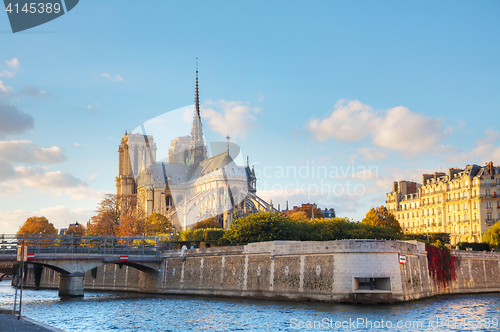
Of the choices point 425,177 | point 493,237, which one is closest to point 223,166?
point 425,177

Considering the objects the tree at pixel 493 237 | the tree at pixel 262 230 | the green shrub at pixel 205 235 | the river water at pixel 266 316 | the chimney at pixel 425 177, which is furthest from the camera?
the chimney at pixel 425 177

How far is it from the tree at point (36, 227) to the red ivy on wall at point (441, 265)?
82.7 m

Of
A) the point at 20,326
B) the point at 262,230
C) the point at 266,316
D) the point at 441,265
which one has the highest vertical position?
the point at 262,230

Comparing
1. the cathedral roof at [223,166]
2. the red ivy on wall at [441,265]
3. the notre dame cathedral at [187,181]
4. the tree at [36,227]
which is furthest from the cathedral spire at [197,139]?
the red ivy on wall at [441,265]

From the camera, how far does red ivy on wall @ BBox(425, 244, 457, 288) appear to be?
146 ft

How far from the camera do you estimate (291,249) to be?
129 feet

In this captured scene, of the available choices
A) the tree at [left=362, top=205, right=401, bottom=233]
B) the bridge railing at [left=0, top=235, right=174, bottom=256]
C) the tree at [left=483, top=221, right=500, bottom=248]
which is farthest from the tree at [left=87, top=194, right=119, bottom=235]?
the tree at [left=483, top=221, right=500, bottom=248]

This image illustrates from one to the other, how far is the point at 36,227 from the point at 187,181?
5134cm

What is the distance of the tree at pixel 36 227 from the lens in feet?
356

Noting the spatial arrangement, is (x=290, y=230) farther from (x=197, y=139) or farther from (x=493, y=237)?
(x=197, y=139)

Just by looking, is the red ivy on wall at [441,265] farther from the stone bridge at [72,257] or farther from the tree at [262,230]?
the stone bridge at [72,257]

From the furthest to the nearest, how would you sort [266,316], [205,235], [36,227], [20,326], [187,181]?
[187,181] → [36,227] → [205,235] → [266,316] → [20,326]

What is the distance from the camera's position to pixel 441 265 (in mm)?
46156

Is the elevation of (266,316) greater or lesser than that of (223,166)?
lesser
